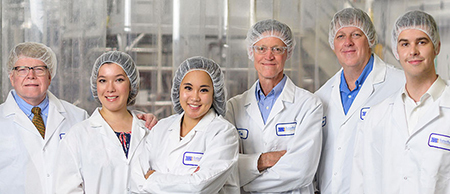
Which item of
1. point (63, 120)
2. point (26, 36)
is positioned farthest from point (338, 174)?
point (26, 36)

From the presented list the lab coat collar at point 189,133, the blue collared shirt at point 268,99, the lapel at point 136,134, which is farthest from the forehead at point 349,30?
the lapel at point 136,134

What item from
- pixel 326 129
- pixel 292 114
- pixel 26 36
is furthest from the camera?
pixel 26 36

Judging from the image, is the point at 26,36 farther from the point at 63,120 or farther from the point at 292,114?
the point at 292,114

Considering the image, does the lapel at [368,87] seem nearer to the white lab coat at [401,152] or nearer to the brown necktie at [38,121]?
the white lab coat at [401,152]

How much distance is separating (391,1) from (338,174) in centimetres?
235

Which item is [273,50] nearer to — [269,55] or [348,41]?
[269,55]

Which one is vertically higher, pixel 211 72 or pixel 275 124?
pixel 211 72

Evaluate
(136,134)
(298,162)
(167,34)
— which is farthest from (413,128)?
(167,34)

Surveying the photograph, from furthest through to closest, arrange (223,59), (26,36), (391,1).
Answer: (391,1), (223,59), (26,36)

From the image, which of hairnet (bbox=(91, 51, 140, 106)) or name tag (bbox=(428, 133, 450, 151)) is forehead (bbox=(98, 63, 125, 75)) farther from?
name tag (bbox=(428, 133, 450, 151))

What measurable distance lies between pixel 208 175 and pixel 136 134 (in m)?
0.52

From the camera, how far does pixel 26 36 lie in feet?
10.2

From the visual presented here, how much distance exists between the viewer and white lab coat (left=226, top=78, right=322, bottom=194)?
210 centimetres

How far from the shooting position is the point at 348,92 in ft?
7.68
